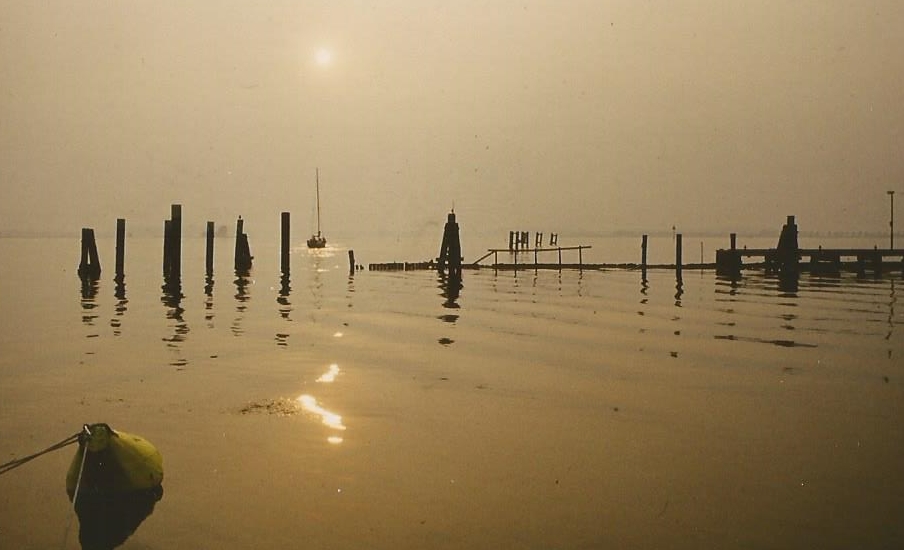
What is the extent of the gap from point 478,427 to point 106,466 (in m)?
4.78

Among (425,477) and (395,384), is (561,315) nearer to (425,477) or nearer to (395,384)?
(395,384)

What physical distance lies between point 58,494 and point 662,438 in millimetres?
6944

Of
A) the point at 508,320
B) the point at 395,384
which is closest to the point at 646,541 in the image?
the point at 395,384

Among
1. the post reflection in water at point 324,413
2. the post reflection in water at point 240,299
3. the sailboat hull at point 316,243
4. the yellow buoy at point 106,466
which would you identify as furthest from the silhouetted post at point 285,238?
the sailboat hull at point 316,243

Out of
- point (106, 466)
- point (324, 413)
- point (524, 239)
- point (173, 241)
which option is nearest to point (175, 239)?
point (173, 241)

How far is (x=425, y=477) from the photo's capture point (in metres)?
8.78

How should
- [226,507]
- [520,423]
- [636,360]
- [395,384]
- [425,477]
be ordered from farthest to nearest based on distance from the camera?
[636,360], [395,384], [520,423], [425,477], [226,507]

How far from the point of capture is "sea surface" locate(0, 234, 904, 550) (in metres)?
7.41

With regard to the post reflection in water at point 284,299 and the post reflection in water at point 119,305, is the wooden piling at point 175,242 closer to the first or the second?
the post reflection in water at point 119,305

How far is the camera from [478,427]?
10.9 metres

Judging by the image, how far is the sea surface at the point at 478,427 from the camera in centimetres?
741

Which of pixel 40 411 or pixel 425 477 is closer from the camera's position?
pixel 425 477

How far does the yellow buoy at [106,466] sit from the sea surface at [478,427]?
34cm

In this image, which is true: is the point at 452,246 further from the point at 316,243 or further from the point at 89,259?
the point at 316,243
